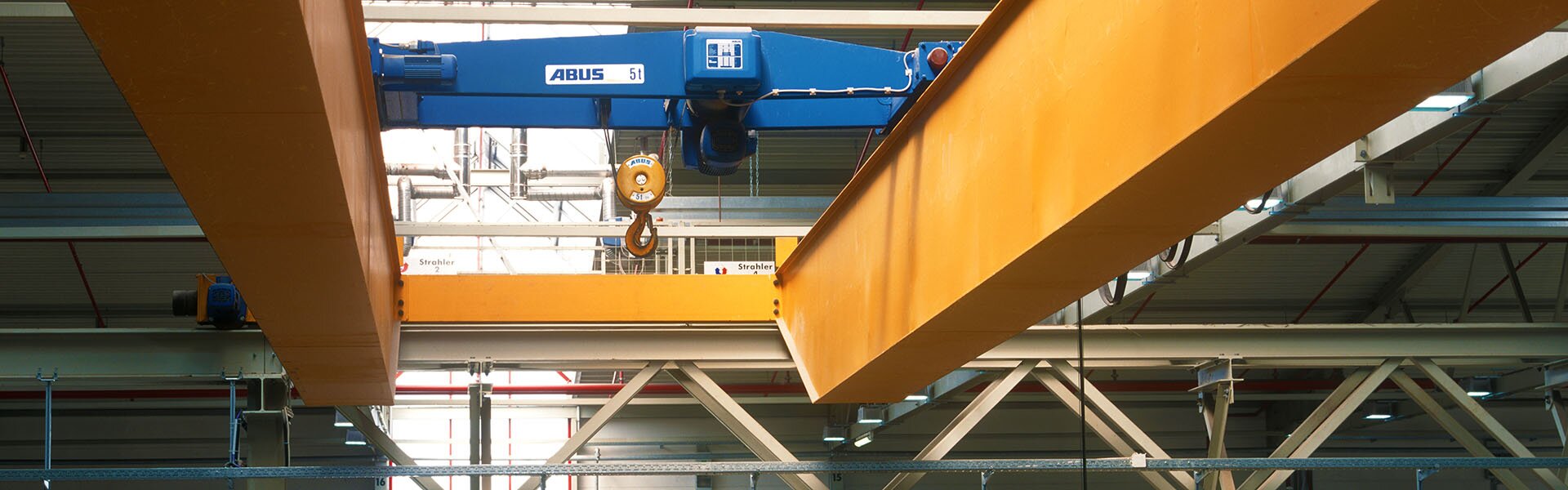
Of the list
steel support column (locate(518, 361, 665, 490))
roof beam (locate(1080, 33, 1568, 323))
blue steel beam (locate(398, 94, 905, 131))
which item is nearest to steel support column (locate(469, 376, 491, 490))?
steel support column (locate(518, 361, 665, 490))

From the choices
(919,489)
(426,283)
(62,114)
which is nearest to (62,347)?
(426,283)

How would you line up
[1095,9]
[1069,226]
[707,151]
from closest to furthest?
[1095,9] → [1069,226] → [707,151]

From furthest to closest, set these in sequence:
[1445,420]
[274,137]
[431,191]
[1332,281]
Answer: [431,191] < [1332,281] < [1445,420] < [274,137]

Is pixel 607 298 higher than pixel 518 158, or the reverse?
pixel 518 158

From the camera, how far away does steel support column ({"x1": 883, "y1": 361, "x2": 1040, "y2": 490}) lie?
384 inches

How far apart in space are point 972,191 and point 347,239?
2.48m

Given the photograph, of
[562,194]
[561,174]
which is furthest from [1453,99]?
[562,194]

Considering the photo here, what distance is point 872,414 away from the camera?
16469 millimetres

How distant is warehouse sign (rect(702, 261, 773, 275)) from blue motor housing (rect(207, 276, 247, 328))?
733cm

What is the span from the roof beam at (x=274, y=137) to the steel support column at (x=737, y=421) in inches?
110

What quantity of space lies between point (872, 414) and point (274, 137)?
41.2 feet

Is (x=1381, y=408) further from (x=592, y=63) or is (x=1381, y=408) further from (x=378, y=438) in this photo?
(x=592, y=63)

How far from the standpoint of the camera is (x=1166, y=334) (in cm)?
1051

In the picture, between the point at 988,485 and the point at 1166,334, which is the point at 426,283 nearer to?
the point at 1166,334
